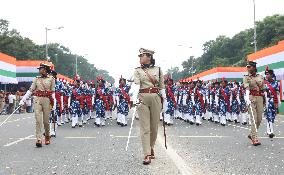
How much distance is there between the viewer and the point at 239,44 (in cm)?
11700

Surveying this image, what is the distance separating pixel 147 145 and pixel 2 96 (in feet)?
98.0

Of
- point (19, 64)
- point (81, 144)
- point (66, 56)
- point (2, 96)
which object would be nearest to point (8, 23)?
point (66, 56)

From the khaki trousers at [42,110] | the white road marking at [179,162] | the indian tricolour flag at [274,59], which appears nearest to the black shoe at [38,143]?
the khaki trousers at [42,110]

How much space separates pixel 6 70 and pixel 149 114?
3797 cm

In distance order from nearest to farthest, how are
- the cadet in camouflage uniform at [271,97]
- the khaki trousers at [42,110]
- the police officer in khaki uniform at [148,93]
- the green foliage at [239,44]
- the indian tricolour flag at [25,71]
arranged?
the police officer in khaki uniform at [148,93]
the khaki trousers at [42,110]
the cadet in camouflage uniform at [271,97]
the indian tricolour flag at [25,71]
the green foliage at [239,44]

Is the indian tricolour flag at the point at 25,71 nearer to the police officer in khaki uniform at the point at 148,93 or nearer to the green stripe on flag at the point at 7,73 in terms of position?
the green stripe on flag at the point at 7,73

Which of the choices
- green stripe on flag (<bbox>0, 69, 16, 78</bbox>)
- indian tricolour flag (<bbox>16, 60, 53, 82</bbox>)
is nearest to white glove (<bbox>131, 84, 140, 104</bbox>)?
green stripe on flag (<bbox>0, 69, 16, 78</bbox>)

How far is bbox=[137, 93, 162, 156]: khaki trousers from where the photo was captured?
29.0 ft

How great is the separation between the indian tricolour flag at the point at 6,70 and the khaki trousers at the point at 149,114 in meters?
34.5

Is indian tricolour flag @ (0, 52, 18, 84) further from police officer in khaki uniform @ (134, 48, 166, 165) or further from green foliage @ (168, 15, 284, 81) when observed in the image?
green foliage @ (168, 15, 284, 81)

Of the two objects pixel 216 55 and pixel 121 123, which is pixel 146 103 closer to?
pixel 121 123

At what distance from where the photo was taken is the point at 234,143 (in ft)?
39.2

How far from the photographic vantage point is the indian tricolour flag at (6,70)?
42787 mm

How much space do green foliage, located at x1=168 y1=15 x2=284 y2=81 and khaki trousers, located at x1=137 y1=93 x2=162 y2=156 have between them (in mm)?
76467
